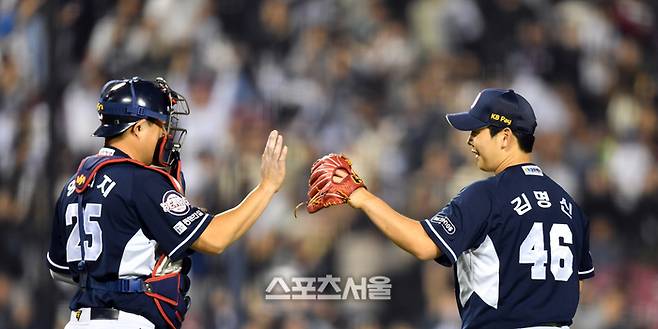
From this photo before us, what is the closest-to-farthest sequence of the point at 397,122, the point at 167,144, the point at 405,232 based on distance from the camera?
the point at 405,232 < the point at 167,144 < the point at 397,122

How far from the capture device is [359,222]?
221 inches

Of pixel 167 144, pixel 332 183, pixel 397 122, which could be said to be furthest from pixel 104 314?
pixel 397 122

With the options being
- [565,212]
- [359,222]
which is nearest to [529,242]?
[565,212]

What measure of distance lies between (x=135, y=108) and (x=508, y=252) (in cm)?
135

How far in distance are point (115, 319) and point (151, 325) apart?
4.9 inches

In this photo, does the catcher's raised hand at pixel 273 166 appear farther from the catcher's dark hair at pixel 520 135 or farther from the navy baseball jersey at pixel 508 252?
the catcher's dark hair at pixel 520 135

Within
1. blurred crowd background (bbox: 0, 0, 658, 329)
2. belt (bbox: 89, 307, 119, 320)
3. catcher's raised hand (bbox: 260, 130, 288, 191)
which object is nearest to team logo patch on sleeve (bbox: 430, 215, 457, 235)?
catcher's raised hand (bbox: 260, 130, 288, 191)

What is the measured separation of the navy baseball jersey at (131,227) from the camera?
3.29m

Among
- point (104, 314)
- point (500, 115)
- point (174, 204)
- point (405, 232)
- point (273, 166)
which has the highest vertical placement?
point (500, 115)

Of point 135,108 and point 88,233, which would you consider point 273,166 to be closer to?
point 135,108

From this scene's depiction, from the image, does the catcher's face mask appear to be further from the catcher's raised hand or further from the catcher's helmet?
the catcher's raised hand

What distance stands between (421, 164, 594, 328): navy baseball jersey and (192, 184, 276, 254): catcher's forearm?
0.56m

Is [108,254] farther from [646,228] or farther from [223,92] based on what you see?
[646,228]

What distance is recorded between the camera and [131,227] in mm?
3309
